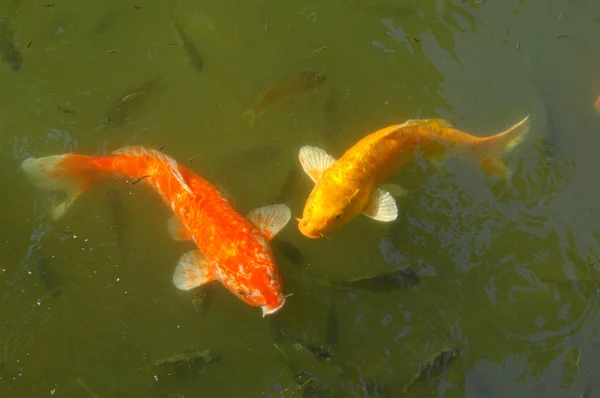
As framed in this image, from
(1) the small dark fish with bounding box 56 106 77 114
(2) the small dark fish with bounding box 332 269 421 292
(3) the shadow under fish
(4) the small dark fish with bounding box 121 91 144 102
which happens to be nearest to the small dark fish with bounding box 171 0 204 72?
(4) the small dark fish with bounding box 121 91 144 102

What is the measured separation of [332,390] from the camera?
15.0ft

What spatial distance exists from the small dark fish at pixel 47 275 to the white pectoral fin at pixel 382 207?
3.02 meters

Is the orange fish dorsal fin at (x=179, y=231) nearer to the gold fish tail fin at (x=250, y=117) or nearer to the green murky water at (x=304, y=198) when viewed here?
the green murky water at (x=304, y=198)

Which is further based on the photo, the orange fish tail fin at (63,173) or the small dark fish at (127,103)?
the small dark fish at (127,103)

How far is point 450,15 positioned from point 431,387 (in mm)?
4394

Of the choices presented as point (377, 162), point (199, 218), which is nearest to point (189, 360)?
point (199, 218)

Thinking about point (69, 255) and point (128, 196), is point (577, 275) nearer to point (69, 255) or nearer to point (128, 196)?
point (128, 196)

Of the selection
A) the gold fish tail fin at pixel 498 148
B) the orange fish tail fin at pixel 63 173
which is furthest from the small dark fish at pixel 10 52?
the gold fish tail fin at pixel 498 148

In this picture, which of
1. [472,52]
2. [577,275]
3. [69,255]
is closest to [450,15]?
[472,52]

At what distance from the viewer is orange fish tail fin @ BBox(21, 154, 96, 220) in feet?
16.3

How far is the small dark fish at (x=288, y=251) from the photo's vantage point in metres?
5.00

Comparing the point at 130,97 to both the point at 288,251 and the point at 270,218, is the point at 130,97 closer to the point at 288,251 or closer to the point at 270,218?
the point at 270,218

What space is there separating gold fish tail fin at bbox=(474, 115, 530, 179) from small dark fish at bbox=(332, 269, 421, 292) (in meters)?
1.46

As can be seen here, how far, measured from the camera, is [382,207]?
→ 16.0ft
